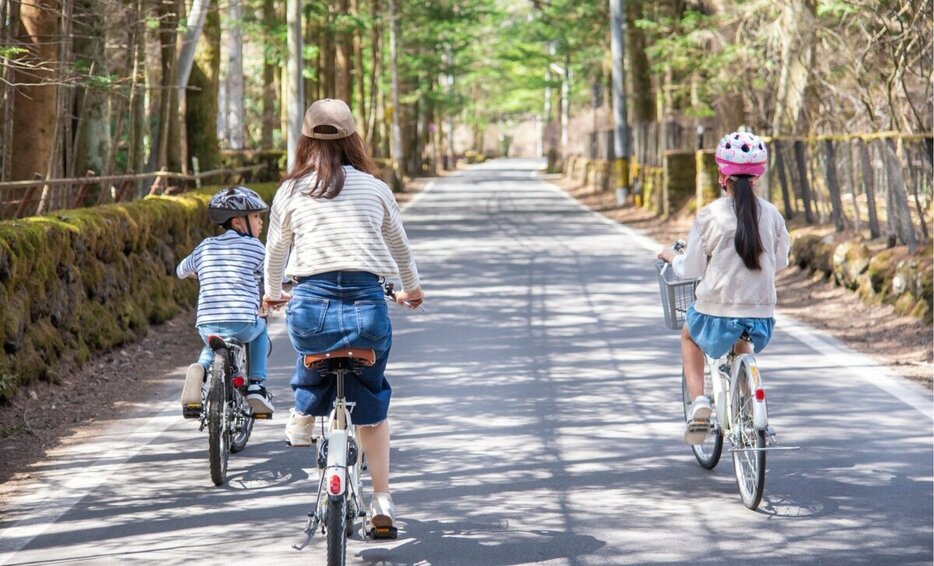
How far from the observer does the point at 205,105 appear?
23.4 m

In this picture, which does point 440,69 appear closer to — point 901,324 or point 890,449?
point 901,324

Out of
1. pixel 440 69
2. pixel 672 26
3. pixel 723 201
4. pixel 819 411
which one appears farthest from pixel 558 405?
pixel 440 69

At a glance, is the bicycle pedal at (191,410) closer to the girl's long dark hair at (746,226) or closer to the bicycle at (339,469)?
the bicycle at (339,469)

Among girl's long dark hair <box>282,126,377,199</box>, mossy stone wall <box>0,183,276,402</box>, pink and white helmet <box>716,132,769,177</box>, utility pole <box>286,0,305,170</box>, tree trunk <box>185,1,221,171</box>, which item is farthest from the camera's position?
utility pole <box>286,0,305,170</box>

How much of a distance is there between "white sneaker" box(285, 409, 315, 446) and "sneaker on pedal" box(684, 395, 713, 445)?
225cm

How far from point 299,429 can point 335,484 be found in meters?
0.57

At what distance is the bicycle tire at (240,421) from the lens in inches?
309

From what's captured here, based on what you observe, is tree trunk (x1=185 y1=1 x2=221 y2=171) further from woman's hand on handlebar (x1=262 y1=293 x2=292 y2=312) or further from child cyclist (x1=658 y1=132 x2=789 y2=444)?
woman's hand on handlebar (x1=262 y1=293 x2=292 y2=312)

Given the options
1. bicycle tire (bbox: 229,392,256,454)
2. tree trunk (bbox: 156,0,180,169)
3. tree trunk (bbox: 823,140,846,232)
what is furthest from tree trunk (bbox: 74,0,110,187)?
tree trunk (bbox: 823,140,846,232)

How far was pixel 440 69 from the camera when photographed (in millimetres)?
65625

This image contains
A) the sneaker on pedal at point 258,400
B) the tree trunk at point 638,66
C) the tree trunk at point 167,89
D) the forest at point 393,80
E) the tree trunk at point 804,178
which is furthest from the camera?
the tree trunk at point 638,66

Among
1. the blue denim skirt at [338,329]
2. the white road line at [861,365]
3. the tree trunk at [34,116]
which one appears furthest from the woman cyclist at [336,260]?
the tree trunk at [34,116]

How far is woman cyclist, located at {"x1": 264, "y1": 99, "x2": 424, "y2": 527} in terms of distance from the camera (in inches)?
220

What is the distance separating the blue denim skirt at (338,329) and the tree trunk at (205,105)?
56.1ft
